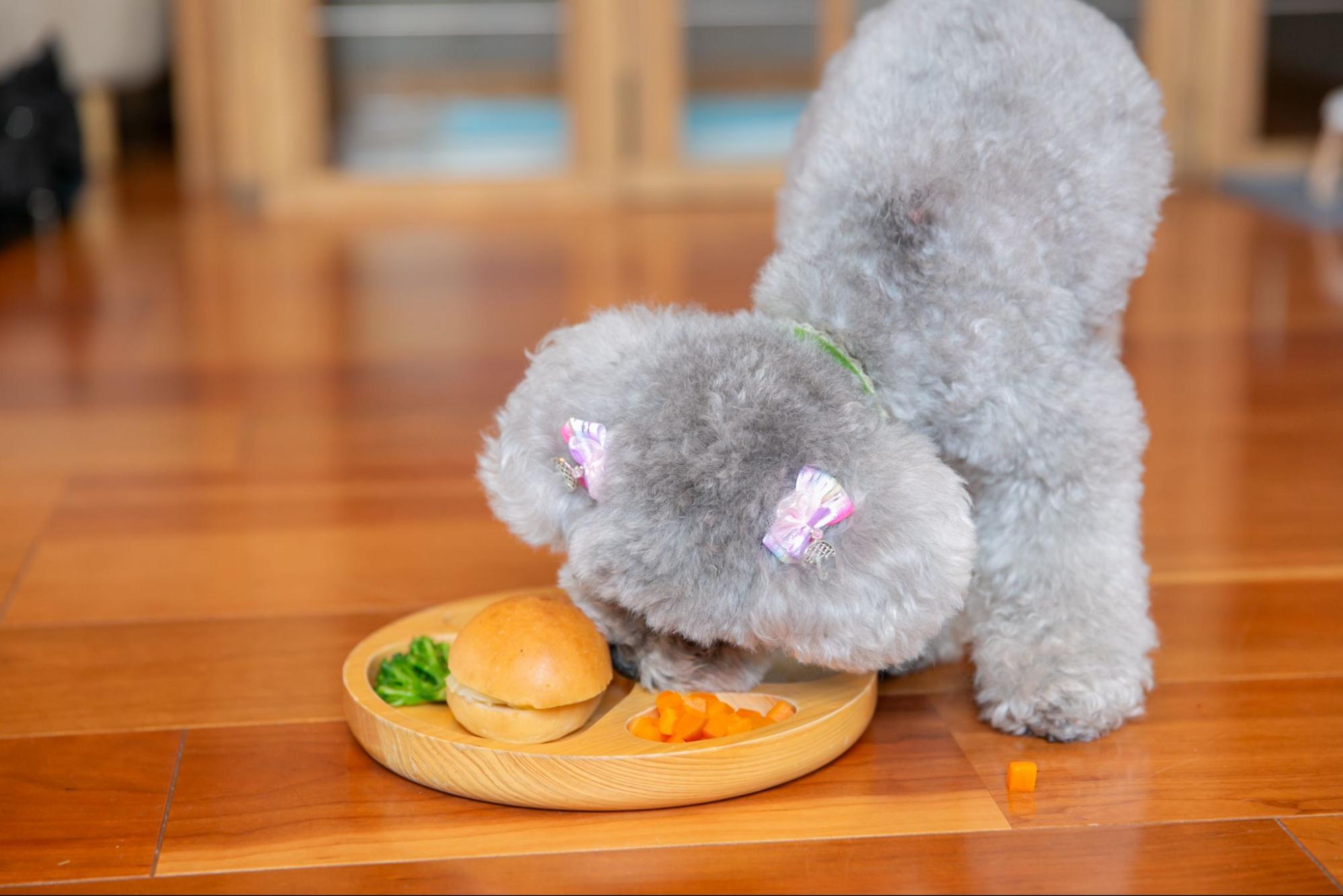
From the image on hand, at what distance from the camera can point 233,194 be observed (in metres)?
3.07

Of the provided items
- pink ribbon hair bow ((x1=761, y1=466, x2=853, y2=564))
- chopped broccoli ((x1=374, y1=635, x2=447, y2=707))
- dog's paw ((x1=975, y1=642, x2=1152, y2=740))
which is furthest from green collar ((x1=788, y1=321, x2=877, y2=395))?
chopped broccoli ((x1=374, y1=635, x2=447, y2=707))

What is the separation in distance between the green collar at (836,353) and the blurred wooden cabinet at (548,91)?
212 cm

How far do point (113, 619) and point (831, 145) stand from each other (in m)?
0.68

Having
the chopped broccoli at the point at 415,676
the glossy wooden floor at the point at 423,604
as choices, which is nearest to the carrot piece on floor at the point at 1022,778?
the glossy wooden floor at the point at 423,604

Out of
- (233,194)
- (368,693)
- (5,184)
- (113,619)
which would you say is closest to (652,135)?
(233,194)

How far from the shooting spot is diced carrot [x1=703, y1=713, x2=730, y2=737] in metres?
0.92

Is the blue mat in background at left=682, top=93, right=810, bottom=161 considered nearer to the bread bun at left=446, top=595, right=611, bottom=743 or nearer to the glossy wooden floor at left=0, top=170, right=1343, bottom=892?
the glossy wooden floor at left=0, top=170, right=1343, bottom=892

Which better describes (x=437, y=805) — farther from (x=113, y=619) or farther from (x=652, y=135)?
(x=652, y=135)

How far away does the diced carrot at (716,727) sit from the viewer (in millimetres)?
921

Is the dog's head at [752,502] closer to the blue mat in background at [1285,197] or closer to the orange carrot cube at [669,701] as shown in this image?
the orange carrot cube at [669,701]

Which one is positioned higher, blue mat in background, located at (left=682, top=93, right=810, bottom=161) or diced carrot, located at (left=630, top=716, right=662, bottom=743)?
blue mat in background, located at (left=682, top=93, right=810, bottom=161)

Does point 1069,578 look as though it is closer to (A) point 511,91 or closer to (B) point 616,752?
(B) point 616,752

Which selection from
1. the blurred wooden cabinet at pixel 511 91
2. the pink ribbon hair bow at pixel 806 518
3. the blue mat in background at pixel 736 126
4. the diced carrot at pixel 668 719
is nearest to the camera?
the pink ribbon hair bow at pixel 806 518

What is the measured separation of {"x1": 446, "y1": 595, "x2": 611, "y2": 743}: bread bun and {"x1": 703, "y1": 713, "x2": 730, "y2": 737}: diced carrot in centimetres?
7
